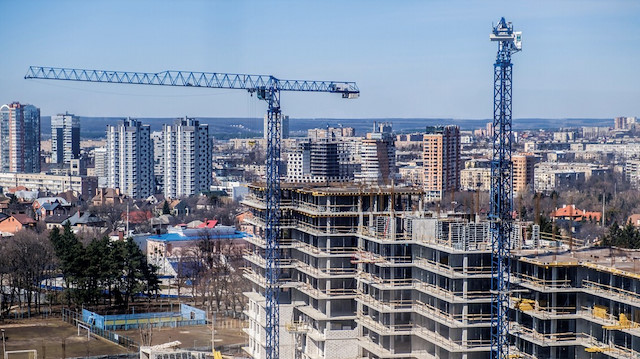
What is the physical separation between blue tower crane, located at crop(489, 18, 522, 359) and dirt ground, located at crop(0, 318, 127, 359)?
581 inches

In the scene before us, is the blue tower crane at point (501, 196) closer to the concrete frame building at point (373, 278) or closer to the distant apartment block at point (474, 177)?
the concrete frame building at point (373, 278)

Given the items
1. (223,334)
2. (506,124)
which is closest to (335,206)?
(506,124)

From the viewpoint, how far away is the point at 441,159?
303ft

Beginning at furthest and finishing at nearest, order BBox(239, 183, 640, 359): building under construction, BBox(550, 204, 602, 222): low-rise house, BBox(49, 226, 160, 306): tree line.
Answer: BBox(550, 204, 602, 222): low-rise house < BBox(49, 226, 160, 306): tree line < BBox(239, 183, 640, 359): building under construction

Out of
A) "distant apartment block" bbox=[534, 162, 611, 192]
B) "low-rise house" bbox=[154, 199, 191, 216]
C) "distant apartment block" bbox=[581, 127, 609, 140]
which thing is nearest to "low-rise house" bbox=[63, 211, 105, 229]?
"low-rise house" bbox=[154, 199, 191, 216]

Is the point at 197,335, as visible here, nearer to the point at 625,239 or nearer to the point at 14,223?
the point at 625,239

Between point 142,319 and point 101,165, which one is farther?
point 101,165

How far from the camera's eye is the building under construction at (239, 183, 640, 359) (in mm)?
18688

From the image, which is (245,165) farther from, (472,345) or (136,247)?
(472,345)

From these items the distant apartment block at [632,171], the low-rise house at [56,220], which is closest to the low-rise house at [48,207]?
the low-rise house at [56,220]

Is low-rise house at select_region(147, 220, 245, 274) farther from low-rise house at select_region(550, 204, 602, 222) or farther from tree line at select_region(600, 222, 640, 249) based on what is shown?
low-rise house at select_region(550, 204, 602, 222)

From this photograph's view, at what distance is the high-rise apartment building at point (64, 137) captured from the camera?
13438 centimetres

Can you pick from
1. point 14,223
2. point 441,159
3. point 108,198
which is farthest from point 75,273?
point 441,159

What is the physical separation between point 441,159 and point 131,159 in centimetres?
3046
